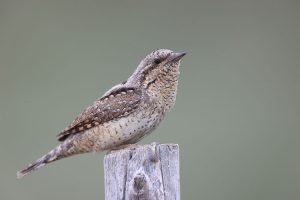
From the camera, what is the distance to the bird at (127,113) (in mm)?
6305

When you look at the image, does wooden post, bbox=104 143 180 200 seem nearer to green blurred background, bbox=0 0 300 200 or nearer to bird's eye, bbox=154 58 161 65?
bird's eye, bbox=154 58 161 65

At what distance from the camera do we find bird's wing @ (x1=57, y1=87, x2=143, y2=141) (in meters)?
6.33

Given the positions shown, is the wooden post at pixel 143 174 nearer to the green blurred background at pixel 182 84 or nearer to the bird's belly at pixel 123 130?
the bird's belly at pixel 123 130

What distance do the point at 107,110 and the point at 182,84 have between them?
13.0 feet

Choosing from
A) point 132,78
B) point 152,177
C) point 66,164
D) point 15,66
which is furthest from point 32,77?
point 152,177

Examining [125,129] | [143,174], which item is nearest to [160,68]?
[125,129]

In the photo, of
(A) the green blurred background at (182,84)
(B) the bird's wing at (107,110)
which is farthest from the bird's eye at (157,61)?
(A) the green blurred background at (182,84)

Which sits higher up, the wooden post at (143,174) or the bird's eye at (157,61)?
the bird's eye at (157,61)

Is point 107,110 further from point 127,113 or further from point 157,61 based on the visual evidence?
point 157,61

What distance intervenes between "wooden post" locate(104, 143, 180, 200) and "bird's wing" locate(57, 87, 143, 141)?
1.18m

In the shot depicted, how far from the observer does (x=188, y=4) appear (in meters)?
12.2

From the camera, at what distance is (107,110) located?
6371 millimetres

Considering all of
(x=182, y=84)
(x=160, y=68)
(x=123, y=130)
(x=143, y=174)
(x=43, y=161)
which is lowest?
(x=143, y=174)

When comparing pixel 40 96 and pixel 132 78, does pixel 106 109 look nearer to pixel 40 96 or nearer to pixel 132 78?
pixel 132 78
